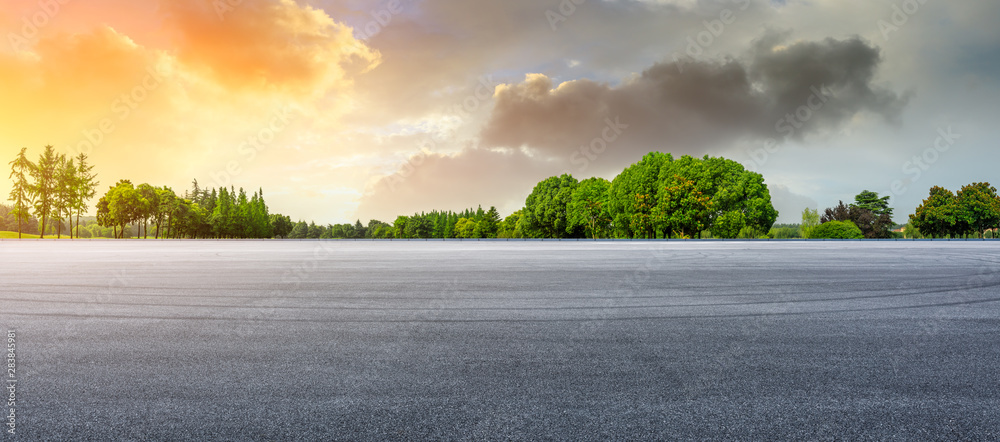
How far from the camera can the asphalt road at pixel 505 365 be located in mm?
2969

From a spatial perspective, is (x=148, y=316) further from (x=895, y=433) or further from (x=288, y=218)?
(x=288, y=218)

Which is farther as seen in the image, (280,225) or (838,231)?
(280,225)

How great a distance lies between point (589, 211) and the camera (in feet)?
235

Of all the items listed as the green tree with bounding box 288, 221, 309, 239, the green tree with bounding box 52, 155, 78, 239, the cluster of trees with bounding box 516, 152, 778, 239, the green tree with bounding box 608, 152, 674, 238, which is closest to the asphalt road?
the cluster of trees with bounding box 516, 152, 778, 239

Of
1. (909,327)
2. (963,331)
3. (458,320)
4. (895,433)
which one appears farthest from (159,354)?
(963,331)

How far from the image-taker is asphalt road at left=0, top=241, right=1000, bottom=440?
2.97 m

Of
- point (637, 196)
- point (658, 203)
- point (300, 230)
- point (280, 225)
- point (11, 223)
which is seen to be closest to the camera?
point (658, 203)

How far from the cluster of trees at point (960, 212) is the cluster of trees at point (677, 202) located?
1392 inches

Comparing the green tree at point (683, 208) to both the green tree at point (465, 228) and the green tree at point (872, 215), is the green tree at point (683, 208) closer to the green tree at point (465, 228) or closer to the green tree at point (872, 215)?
the green tree at point (872, 215)

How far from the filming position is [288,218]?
5032 inches

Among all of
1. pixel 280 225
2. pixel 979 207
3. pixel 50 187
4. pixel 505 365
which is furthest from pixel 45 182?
pixel 979 207

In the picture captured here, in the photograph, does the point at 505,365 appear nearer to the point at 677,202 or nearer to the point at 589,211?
the point at 677,202

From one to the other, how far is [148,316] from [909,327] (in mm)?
9711

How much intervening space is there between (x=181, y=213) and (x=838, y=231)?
318ft
